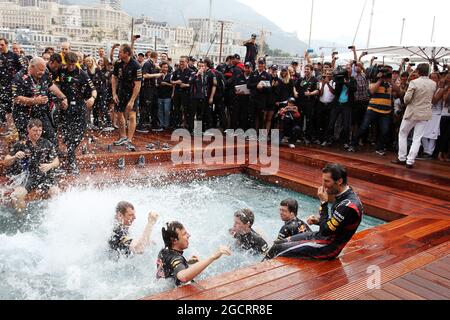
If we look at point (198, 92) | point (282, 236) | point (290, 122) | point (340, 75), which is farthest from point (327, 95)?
point (282, 236)

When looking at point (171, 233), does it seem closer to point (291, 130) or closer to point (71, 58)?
point (71, 58)

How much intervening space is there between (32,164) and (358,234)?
13.7 feet

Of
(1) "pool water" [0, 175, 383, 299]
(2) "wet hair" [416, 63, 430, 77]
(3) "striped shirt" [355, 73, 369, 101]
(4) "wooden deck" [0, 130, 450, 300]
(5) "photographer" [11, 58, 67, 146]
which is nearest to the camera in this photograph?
(4) "wooden deck" [0, 130, 450, 300]

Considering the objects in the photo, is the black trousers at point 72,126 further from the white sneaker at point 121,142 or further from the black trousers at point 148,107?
the black trousers at point 148,107

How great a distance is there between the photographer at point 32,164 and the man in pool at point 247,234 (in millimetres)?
2623

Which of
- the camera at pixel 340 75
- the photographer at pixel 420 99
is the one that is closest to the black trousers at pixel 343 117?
the camera at pixel 340 75

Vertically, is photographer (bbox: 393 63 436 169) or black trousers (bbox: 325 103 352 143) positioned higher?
photographer (bbox: 393 63 436 169)

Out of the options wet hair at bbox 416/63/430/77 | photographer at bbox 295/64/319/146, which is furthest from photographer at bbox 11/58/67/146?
wet hair at bbox 416/63/430/77

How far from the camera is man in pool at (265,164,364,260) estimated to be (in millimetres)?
3533

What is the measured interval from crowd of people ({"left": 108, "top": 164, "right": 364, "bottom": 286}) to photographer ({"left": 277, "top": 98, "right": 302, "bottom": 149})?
5.11 m

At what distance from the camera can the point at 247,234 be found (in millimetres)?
4473

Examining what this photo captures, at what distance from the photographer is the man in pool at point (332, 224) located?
11.6ft

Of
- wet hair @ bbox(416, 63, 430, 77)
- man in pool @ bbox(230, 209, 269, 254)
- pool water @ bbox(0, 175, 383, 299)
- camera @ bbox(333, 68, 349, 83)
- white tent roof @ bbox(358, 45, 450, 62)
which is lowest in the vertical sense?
pool water @ bbox(0, 175, 383, 299)

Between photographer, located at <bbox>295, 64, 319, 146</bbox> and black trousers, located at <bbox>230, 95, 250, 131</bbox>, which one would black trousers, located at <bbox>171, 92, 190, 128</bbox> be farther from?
photographer, located at <bbox>295, 64, 319, 146</bbox>
